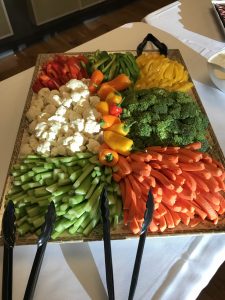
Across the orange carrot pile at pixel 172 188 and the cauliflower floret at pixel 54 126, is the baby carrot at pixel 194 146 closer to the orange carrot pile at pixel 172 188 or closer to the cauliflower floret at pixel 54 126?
the orange carrot pile at pixel 172 188

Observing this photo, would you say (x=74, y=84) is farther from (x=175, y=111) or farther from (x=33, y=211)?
(x=33, y=211)

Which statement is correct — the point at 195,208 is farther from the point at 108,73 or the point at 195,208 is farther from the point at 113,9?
the point at 113,9

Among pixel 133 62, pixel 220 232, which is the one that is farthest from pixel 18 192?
pixel 133 62

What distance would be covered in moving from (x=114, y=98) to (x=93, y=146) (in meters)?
0.18

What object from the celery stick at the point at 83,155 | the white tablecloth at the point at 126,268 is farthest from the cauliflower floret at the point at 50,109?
the white tablecloth at the point at 126,268

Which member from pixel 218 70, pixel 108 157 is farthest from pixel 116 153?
pixel 218 70

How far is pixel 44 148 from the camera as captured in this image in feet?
2.99

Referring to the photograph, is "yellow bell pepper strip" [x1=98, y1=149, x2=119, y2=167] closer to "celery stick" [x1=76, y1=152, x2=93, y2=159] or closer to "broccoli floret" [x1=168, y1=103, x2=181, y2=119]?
"celery stick" [x1=76, y1=152, x2=93, y2=159]

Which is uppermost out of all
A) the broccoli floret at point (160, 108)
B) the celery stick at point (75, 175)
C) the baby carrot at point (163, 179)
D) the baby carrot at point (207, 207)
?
the broccoli floret at point (160, 108)

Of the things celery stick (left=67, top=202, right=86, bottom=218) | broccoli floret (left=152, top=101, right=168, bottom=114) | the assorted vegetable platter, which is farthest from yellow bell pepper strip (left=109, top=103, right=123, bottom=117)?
celery stick (left=67, top=202, right=86, bottom=218)

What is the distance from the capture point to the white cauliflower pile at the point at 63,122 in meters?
0.92

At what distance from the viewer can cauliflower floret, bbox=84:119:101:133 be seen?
37.2 inches

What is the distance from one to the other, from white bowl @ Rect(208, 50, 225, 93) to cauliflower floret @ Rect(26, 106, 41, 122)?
2.12ft

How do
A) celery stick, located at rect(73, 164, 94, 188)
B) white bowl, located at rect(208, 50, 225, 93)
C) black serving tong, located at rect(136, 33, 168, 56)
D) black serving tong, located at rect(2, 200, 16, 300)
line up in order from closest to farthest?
1. black serving tong, located at rect(2, 200, 16, 300)
2. celery stick, located at rect(73, 164, 94, 188)
3. white bowl, located at rect(208, 50, 225, 93)
4. black serving tong, located at rect(136, 33, 168, 56)
